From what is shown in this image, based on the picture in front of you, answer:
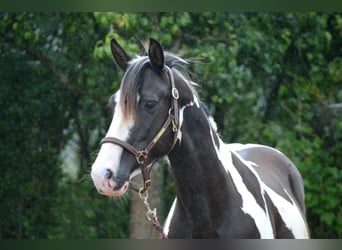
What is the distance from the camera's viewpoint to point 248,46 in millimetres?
4688

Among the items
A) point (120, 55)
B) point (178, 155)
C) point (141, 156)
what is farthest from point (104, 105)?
point (141, 156)

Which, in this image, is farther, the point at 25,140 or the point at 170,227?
the point at 25,140

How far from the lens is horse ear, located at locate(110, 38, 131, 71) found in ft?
7.86

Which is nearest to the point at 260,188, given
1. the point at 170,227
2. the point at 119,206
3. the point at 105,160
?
Answer: the point at 170,227

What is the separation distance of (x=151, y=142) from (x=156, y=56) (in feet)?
1.04

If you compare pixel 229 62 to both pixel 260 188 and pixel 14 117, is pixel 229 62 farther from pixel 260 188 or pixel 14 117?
pixel 260 188

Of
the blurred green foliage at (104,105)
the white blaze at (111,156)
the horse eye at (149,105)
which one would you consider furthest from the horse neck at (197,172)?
the blurred green foliage at (104,105)

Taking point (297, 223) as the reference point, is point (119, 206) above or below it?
below

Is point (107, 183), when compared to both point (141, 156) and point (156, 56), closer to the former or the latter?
point (141, 156)

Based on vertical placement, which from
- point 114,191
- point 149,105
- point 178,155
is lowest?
point 114,191

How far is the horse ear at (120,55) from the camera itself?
2.40m

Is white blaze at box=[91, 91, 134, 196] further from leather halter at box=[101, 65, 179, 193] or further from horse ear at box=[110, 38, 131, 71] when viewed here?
horse ear at box=[110, 38, 131, 71]

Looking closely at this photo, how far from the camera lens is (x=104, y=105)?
4914mm

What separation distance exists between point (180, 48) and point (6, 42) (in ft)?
4.78
